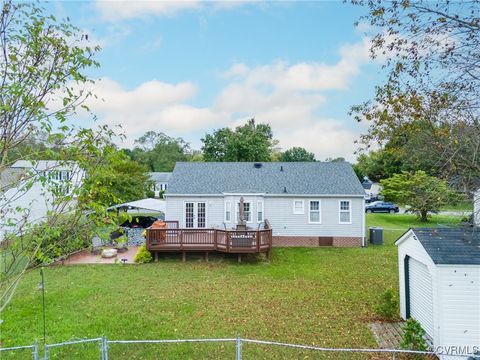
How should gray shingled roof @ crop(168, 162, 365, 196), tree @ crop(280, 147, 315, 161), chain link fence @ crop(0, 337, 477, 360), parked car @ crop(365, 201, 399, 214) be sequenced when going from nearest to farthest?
1. chain link fence @ crop(0, 337, 477, 360)
2. gray shingled roof @ crop(168, 162, 365, 196)
3. parked car @ crop(365, 201, 399, 214)
4. tree @ crop(280, 147, 315, 161)

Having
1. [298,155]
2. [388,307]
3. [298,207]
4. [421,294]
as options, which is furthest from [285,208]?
[298,155]

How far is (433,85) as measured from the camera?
262 inches

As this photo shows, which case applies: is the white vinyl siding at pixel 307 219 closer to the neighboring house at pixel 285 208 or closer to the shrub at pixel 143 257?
the neighboring house at pixel 285 208

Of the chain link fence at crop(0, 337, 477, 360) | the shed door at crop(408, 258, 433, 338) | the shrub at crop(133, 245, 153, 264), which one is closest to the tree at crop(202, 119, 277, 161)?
the shrub at crop(133, 245, 153, 264)

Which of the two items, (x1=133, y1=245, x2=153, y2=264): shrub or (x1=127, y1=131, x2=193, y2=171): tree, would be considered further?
(x1=127, y1=131, x2=193, y2=171): tree

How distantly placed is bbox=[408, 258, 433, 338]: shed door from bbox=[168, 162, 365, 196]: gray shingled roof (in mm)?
11293

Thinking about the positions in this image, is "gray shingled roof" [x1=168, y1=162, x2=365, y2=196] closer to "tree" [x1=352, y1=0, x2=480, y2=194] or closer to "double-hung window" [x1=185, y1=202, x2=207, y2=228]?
"double-hung window" [x1=185, y1=202, x2=207, y2=228]

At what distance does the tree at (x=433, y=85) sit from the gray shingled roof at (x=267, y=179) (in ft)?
43.8

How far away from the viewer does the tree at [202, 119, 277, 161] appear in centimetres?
4169

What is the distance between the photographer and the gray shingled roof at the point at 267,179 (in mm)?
21109

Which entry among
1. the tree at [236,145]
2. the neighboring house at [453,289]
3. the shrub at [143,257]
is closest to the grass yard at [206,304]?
the shrub at [143,257]

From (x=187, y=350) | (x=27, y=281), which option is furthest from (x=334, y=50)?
(x=27, y=281)

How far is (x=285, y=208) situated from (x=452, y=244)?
13.1 m

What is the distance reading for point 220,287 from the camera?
512 inches
